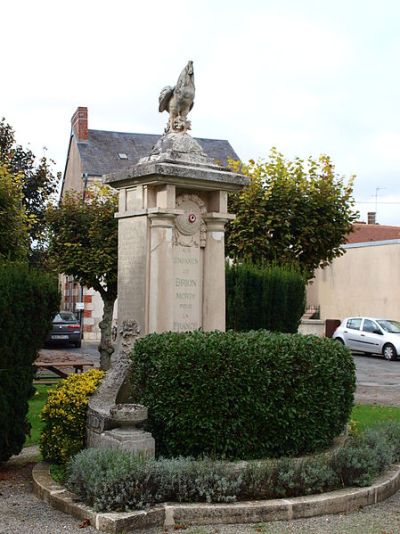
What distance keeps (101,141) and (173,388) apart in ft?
105

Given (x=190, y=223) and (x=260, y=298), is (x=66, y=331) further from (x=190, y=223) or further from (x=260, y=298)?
(x=190, y=223)

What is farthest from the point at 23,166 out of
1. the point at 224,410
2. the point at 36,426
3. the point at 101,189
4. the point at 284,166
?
the point at 224,410

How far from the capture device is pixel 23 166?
2639cm

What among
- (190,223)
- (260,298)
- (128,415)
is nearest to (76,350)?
(260,298)

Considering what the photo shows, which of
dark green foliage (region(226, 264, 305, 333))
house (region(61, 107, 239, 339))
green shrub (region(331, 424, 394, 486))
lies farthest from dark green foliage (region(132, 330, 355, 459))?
house (region(61, 107, 239, 339))

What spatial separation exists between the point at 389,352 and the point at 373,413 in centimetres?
1297

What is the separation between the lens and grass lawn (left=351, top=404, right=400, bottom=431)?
12178 millimetres

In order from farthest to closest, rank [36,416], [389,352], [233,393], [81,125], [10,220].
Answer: [81,125], [389,352], [10,220], [36,416], [233,393]

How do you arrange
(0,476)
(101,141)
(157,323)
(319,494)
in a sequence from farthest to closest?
(101,141)
(157,323)
(0,476)
(319,494)

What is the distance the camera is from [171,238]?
28.1ft

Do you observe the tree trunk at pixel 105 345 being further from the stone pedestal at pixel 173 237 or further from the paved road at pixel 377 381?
the stone pedestal at pixel 173 237

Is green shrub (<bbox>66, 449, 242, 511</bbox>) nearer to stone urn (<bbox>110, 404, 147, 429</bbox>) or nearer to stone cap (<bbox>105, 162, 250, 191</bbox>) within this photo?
stone urn (<bbox>110, 404, 147, 429</bbox>)

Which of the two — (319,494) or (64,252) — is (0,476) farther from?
(64,252)

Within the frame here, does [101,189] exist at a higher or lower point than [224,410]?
higher
